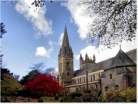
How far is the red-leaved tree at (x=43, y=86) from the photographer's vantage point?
10750 mm

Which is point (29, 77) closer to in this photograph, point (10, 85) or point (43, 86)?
point (43, 86)

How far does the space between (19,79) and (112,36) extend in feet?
22.5

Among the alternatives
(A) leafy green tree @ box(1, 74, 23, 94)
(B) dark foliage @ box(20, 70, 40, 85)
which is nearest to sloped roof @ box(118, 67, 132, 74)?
(B) dark foliage @ box(20, 70, 40, 85)

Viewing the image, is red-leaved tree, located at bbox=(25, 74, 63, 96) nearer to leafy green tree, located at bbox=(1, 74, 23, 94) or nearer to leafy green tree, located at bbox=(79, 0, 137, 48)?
leafy green tree, located at bbox=(1, 74, 23, 94)

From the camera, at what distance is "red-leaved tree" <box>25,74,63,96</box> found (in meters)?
10.8

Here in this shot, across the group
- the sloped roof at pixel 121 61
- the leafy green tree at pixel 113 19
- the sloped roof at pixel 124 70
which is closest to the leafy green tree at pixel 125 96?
the leafy green tree at pixel 113 19

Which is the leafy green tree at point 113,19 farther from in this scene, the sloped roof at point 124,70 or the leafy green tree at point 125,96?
the sloped roof at point 124,70

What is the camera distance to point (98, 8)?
6426 millimetres

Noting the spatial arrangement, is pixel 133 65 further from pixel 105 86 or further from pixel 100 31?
pixel 100 31

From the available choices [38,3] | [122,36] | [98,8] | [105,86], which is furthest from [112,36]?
[105,86]

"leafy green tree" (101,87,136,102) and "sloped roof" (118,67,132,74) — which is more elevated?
"sloped roof" (118,67,132,74)

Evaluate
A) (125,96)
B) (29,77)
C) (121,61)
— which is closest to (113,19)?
(125,96)

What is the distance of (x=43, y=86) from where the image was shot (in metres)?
10.8

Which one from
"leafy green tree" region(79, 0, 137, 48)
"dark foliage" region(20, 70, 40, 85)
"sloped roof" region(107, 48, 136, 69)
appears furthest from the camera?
"sloped roof" region(107, 48, 136, 69)
